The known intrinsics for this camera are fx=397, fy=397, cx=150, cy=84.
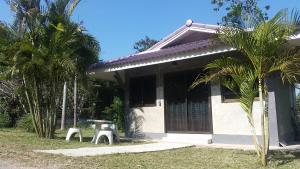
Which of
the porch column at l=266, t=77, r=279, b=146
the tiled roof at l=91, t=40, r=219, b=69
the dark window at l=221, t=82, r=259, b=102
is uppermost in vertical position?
the tiled roof at l=91, t=40, r=219, b=69

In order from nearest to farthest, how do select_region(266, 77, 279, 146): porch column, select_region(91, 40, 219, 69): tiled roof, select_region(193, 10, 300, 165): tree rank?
select_region(193, 10, 300, 165): tree, select_region(266, 77, 279, 146): porch column, select_region(91, 40, 219, 69): tiled roof

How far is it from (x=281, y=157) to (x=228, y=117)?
3548 mm

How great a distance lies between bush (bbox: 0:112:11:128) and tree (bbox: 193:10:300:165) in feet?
60.6

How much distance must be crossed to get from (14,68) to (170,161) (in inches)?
280

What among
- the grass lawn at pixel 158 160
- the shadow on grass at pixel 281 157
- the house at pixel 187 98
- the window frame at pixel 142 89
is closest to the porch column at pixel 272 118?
the house at pixel 187 98

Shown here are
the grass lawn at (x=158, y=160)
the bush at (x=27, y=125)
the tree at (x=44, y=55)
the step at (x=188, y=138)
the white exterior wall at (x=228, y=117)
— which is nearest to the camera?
the grass lawn at (x=158, y=160)

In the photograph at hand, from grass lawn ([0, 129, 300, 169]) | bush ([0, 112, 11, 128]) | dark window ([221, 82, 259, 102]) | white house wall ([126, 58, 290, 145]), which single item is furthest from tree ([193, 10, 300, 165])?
bush ([0, 112, 11, 128])

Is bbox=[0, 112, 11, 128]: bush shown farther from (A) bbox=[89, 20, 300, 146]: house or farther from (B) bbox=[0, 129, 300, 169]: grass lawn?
(B) bbox=[0, 129, 300, 169]: grass lawn

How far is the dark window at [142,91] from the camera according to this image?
1504 cm

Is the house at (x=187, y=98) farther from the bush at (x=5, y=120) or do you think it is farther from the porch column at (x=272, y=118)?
the bush at (x=5, y=120)

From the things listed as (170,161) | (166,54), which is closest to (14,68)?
(166,54)

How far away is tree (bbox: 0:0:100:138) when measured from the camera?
1323 centimetres

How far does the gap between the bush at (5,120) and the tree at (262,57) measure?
18482 mm

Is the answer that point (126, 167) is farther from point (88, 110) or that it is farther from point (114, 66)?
point (88, 110)
